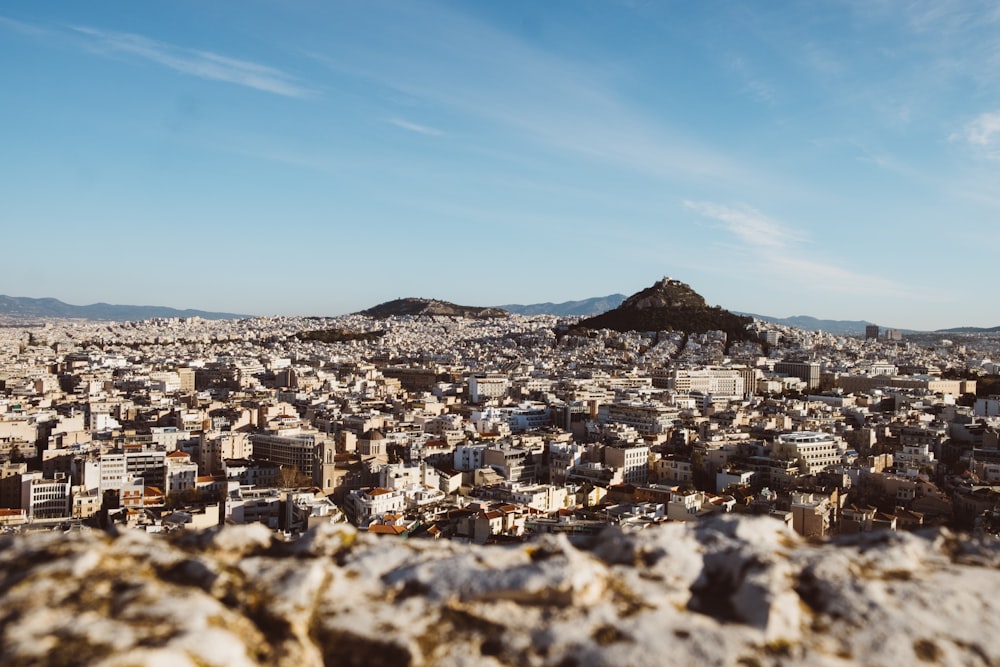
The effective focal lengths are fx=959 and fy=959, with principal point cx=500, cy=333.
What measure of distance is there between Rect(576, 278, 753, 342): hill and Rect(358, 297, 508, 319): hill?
128 feet

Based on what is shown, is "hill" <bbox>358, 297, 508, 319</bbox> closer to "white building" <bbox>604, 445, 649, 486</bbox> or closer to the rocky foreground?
"white building" <bbox>604, 445, 649, 486</bbox>

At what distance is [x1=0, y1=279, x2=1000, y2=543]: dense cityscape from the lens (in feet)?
60.4

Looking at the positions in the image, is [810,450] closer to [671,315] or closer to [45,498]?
[45,498]

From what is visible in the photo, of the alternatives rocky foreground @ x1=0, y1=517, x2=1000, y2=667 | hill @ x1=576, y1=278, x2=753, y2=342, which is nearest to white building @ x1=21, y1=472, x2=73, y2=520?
rocky foreground @ x1=0, y1=517, x2=1000, y2=667

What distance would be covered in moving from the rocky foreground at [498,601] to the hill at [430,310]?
379ft

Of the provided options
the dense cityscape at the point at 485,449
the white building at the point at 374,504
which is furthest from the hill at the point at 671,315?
the white building at the point at 374,504

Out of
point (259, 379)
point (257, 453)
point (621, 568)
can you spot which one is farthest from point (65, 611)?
point (259, 379)

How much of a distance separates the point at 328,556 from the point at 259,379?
156 ft

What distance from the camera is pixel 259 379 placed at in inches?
1996

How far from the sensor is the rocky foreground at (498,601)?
3.81m

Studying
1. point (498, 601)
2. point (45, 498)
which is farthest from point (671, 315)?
point (498, 601)

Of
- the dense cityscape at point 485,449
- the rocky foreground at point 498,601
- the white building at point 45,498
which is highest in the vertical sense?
the rocky foreground at point 498,601

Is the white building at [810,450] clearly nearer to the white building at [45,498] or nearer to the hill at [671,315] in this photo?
the white building at [45,498]

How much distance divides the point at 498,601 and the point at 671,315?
254 feet
